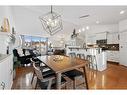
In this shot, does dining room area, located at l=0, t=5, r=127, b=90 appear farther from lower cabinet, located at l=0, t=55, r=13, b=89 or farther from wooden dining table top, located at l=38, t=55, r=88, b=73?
lower cabinet, located at l=0, t=55, r=13, b=89

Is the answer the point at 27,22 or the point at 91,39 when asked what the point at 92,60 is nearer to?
the point at 91,39

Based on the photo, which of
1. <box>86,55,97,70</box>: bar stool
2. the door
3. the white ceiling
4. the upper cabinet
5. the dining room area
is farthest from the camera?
the upper cabinet

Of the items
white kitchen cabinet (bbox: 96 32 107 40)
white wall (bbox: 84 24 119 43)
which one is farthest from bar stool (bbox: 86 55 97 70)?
white wall (bbox: 84 24 119 43)

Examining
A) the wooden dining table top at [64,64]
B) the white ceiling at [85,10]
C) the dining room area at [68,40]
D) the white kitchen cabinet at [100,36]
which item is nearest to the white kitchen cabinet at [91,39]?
the dining room area at [68,40]

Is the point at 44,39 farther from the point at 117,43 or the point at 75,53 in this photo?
the point at 117,43

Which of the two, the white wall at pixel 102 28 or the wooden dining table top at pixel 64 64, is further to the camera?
the white wall at pixel 102 28

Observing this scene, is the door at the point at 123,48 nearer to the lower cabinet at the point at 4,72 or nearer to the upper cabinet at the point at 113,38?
the upper cabinet at the point at 113,38

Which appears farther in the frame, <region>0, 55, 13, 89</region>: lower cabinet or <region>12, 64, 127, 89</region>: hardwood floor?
<region>12, 64, 127, 89</region>: hardwood floor

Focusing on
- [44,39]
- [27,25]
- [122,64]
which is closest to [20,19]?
[27,25]

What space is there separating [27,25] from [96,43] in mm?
4885

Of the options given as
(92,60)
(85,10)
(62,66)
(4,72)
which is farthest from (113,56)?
(4,72)

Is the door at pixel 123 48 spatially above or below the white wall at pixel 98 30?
below

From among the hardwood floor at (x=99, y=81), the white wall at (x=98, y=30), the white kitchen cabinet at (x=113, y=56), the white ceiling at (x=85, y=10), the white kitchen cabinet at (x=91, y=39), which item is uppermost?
the white ceiling at (x=85, y=10)

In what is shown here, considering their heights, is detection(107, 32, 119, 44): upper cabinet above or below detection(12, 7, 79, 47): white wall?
below
